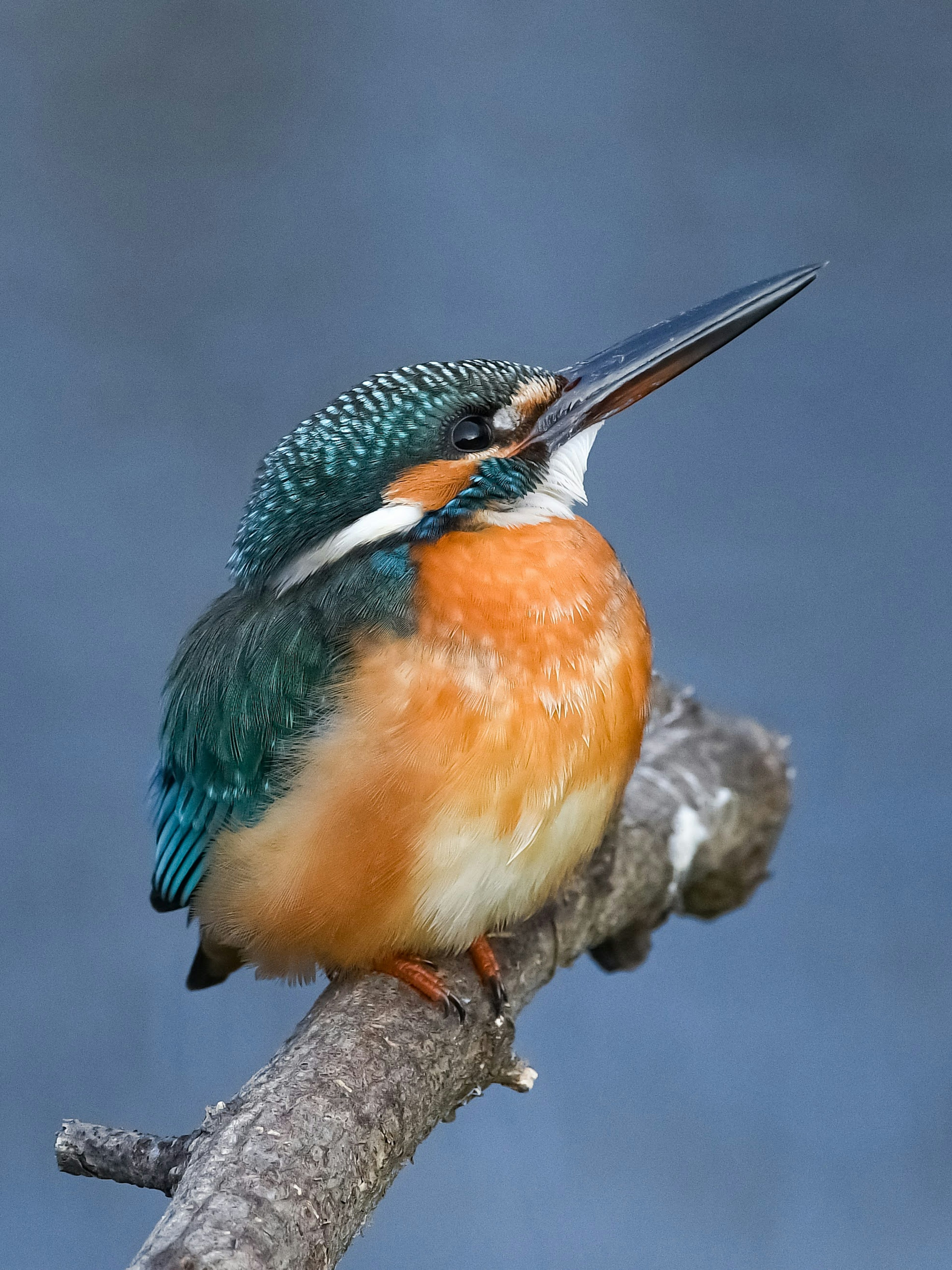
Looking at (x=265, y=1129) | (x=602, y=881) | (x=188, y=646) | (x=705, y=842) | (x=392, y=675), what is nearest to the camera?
(x=265, y=1129)

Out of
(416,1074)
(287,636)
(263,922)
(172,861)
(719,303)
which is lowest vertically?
(416,1074)

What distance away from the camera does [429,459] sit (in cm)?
129

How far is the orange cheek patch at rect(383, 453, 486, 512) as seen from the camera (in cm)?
128

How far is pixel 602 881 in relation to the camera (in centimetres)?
171

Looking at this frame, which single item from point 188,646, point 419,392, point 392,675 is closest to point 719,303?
point 419,392

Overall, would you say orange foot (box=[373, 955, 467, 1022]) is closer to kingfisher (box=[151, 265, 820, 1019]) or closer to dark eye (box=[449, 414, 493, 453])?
kingfisher (box=[151, 265, 820, 1019])

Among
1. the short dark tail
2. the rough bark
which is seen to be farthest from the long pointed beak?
the short dark tail

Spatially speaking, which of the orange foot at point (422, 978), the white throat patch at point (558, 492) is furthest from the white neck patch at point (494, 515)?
the orange foot at point (422, 978)

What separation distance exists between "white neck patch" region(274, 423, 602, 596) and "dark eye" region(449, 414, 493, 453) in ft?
0.22

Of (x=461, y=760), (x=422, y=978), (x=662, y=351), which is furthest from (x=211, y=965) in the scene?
(x=662, y=351)

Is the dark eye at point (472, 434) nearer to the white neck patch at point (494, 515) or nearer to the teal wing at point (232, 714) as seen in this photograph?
the white neck patch at point (494, 515)

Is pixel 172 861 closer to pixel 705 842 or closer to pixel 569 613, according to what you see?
pixel 569 613

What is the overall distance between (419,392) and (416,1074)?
0.68 m

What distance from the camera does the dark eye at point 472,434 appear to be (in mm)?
1308
